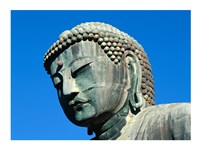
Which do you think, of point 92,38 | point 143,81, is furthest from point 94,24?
point 143,81

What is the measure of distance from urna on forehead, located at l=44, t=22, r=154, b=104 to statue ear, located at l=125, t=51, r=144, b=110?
0.37ft

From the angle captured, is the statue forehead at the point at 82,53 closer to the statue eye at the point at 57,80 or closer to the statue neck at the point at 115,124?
the statue eye at the point at 57,80

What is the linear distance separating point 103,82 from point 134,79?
642 millimetres

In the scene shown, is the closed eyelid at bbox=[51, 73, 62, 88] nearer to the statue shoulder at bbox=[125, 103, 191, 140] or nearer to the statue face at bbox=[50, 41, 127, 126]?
the statue face at bbox=[50, 41, 127, 126]

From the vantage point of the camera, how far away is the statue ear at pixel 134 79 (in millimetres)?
16781

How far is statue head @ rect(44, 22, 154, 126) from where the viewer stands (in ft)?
54.4

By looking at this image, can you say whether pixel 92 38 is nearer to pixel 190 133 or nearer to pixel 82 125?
pixel 82 125

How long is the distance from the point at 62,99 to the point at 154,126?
1.89 meters

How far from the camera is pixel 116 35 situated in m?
17.1

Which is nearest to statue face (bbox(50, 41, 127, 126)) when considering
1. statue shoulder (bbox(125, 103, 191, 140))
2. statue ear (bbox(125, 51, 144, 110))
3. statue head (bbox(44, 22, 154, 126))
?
statue head (bbox(44, 22, 154, 126))

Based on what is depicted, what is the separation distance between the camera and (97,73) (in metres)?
16.7

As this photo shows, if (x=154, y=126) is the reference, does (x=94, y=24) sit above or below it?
above

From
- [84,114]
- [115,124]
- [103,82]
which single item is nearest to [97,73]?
[103,82]

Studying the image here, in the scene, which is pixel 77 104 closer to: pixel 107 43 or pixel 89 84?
pixel 89 84
